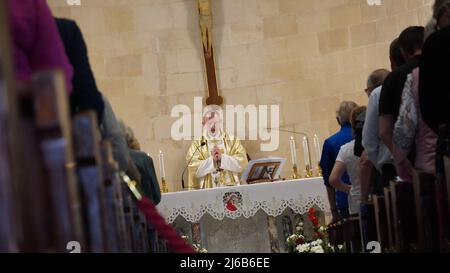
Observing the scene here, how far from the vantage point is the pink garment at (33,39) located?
194cm

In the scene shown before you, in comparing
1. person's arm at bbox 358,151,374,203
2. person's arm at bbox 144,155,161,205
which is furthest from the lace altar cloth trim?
person's arm at bbox 144,155,161,205

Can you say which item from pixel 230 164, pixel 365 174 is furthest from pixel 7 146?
pixel 230 164

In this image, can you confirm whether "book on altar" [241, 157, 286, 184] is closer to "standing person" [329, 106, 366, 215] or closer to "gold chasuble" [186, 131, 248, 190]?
"gold chasuble" [186, 131, 248, 190]

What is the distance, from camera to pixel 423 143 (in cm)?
424

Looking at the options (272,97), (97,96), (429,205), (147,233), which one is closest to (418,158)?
(429,205)

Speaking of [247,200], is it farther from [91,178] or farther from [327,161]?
[91,178]

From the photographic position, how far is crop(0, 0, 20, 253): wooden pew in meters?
1.20

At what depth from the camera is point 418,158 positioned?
4.26 m

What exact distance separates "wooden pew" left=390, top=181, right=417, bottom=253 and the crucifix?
7.53 metres

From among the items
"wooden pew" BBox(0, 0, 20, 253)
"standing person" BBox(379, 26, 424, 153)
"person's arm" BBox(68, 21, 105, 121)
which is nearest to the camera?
"wooden pew" BBox(0, 0, 20, 253)

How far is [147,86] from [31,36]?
974cm

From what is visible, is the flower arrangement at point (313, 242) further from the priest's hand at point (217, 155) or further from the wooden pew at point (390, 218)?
the wooden pew at point (390, 218)

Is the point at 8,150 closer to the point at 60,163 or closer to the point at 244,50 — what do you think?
the point at 60,163

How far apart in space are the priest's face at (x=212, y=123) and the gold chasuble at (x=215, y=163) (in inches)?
2.3
